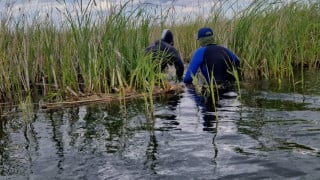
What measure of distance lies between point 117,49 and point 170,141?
3.72 m

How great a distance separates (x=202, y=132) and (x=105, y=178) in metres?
1.79

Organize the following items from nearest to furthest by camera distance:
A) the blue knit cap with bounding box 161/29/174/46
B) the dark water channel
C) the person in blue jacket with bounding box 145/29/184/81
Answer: the dark water channel < the person in blue jacket with bounding box 145/29/184/81 < the blue knit cap with bounding box 161/29/174/46

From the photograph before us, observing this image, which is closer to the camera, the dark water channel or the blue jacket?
the dark water channel

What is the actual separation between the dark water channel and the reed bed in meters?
0.72

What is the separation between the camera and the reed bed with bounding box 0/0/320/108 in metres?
8.32

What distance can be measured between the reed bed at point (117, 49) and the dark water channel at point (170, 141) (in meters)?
0.72

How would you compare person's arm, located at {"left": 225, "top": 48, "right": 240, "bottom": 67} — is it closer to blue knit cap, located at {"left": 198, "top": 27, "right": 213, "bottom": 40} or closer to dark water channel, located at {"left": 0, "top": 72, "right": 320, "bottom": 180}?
blue knit cap, located at {"left": 198, "top": 27, "right": 213, "bottom": 40}

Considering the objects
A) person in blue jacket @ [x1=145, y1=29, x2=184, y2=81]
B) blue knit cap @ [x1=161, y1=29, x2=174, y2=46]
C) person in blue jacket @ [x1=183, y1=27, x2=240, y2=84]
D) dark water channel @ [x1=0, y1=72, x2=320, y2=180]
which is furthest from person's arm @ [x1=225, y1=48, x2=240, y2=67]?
blue knit cap @ [x1=161, y1=29, x2=174, y2=46]

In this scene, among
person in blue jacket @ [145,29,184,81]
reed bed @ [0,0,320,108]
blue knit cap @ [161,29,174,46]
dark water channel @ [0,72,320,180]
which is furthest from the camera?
blue knit cap @ [161,29,174,46]

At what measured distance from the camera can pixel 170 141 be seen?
17.3ft

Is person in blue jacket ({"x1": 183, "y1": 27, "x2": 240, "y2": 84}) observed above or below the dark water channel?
above

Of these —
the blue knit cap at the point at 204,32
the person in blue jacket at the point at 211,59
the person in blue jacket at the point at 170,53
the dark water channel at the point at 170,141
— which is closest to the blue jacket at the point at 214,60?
the person in blue jacket at the point at 211,59

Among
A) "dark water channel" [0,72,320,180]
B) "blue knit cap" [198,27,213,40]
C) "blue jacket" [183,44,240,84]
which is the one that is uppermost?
"blue knit cap" [198,27,213,40]

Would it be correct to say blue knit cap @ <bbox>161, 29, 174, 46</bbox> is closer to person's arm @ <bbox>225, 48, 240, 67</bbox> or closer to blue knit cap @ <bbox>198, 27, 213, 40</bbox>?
blue knit cap @ <bbox>198, 27, 213, 40</bbox>
